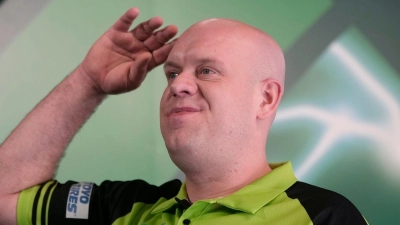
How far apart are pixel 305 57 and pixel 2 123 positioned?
42.2 inches

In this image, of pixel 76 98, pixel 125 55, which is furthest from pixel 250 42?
pixel 76 98

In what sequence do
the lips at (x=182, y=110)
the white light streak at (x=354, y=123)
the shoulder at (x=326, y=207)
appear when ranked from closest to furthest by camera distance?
1. the shoulder at (x=326, y=207)
2. the lips at (x=182, y=110)
3. the white light streak at (x=354, y=123)

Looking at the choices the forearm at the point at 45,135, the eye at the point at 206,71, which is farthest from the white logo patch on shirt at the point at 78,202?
the eye at the point at 206,71

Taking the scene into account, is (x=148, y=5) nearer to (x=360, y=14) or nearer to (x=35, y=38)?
(x=35, y=38)

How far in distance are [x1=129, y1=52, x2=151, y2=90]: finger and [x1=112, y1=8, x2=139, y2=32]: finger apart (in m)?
0.10

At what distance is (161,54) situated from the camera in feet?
4.90

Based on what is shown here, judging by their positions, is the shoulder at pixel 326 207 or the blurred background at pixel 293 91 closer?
the shoulder at pixel 326 207

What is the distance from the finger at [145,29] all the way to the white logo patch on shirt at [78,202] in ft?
1.48

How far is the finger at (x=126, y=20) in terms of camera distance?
144 centimetres

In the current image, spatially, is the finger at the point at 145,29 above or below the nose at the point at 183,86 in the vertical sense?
above

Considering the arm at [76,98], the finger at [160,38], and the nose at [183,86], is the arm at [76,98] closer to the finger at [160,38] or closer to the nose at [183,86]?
the finger at [160,38]

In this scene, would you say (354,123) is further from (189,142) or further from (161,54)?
(189,142)

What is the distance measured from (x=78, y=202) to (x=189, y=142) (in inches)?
18.5

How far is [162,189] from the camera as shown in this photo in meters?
1.43
